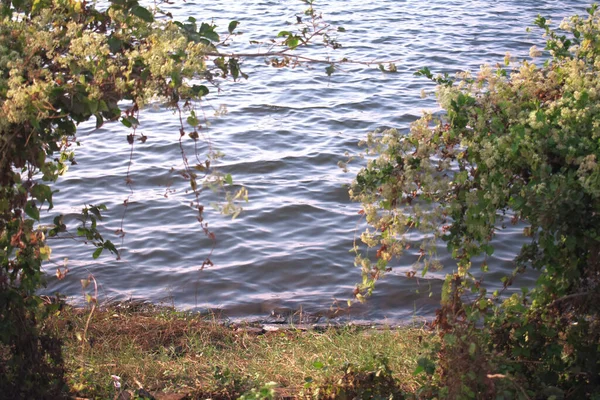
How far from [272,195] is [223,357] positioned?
377cm

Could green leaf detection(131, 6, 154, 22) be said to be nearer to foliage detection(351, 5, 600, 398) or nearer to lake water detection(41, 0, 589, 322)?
lake water detection(41, 0, 589, 322)

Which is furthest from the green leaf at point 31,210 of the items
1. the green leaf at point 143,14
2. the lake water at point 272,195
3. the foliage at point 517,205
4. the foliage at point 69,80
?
the foliage at point 517,205

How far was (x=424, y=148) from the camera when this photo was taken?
3.58m

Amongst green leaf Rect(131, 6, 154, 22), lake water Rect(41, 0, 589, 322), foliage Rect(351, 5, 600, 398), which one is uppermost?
green leaf Rect(131, 6, 154, 22)

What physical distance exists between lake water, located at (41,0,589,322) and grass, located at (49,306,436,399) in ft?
2.52

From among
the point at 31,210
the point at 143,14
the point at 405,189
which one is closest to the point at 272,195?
the point at 405,189

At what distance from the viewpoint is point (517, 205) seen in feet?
10.7

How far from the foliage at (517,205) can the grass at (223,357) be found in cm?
44

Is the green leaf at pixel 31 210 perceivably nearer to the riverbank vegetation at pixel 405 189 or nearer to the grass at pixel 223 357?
the riverbank vegetation at pixel 405 189

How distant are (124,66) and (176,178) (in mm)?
5806

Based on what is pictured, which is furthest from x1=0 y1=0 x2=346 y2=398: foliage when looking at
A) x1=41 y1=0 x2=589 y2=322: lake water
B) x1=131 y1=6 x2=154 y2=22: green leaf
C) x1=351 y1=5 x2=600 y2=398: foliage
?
Answer: x1=351 y1=5 x2=600 y2=398: foliage

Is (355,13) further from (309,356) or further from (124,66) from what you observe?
(124,66)

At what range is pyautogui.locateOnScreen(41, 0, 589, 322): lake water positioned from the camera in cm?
683

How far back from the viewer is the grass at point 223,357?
13.0 ft
